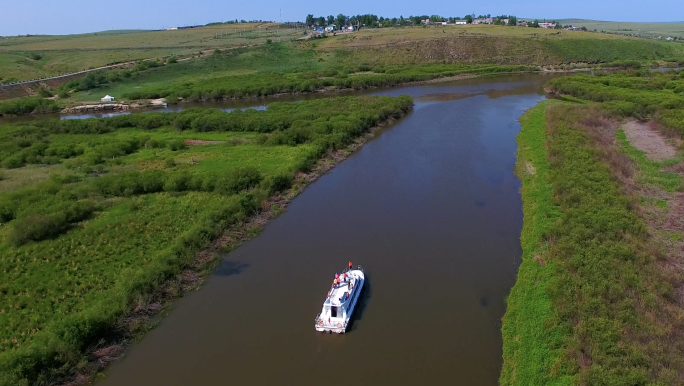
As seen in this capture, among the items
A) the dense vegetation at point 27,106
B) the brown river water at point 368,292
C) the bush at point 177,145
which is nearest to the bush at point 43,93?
the dense vegetation at point 27,106

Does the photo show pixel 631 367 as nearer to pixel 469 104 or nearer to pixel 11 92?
pixel 469 104

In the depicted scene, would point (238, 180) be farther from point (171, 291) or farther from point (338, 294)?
point (338, 294)

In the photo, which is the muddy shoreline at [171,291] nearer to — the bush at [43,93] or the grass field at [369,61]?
the grass field at [369,61]

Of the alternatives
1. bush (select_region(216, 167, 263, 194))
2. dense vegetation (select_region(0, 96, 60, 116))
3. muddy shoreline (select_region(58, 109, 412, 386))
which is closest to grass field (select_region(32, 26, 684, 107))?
dense vegetation (select_region(0, 96, 60, 116))

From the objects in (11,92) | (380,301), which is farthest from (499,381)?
(11,92)

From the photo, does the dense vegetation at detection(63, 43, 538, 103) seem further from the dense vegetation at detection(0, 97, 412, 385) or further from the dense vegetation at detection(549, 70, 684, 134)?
the dense vegetation at detection(549, 70, 684, 134)

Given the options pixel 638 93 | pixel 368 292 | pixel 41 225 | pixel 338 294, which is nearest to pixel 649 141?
pixel 638 93
